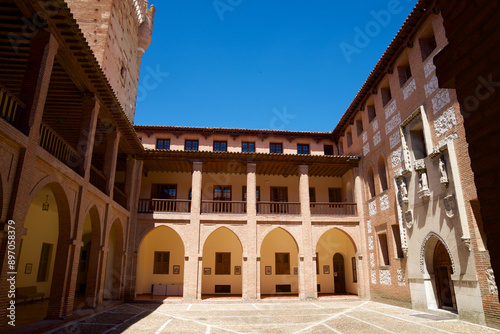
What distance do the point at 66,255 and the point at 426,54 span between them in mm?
15202

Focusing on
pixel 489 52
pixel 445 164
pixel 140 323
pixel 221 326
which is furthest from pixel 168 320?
pixel 489 52

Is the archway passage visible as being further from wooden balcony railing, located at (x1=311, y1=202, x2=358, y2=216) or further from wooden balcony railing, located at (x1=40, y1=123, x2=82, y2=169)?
wooden balcony railing, located at (x1=40, y1=123, x2=82, y2=169)

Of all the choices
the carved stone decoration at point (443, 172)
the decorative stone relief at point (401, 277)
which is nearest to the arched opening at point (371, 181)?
the decorative stone relief at point (401, 277)

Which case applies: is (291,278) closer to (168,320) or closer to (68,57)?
(168,320)

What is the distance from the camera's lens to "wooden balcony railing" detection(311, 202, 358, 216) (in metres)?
20.0

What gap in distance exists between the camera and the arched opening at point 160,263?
20.7 meters

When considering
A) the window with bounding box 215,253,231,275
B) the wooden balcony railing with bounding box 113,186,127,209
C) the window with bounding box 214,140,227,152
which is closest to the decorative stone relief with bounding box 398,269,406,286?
the window with bounding box 215,253,231,275

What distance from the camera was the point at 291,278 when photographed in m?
22.1

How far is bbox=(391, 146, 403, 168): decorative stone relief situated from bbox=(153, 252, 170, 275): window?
1462cm

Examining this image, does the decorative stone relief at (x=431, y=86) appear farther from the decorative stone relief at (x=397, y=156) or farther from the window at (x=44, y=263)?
the window at (x=44, y=263)

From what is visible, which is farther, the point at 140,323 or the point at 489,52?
the point at 140,323

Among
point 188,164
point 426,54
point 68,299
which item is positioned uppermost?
point 426,54

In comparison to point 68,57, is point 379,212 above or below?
below

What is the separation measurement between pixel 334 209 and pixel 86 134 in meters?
14.7
